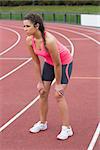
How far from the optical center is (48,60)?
644cm

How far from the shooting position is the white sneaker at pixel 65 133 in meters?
6.52

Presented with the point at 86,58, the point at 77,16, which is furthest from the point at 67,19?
the point at 86,58

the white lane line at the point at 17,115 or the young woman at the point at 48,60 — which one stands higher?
the young woman at the point at 48,60

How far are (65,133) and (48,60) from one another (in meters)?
1.09

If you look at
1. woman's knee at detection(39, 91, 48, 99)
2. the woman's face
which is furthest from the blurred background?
the woman's face

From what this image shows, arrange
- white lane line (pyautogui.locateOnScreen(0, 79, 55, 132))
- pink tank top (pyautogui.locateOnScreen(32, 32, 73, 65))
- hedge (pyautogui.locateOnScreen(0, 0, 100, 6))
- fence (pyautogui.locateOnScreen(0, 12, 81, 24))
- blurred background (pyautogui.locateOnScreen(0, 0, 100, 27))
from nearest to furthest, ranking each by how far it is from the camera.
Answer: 1. pink tank top (pyautogui.locateOnScreen(32, 32, 73, 65))
2. white lane line (pyautogui.locateOnScreen(0, 79, 55, 132))
3. fence (pyautogui.locateOnScreen(0, 12, 81, 24))
4. blurred background (pyautogui.locateOnScreen(0, 0, 100, 27))
5. hedge (pyautogui.locateOnScreen(0, 0, 100, 6))

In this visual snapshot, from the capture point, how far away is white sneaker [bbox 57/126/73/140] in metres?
6.52

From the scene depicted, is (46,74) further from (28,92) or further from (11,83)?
(11,83)

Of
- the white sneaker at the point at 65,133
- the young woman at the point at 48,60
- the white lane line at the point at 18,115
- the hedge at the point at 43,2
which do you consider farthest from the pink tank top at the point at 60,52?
the hedge at the point at 43,2

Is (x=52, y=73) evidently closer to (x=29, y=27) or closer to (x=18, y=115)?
(x=29, y=27)

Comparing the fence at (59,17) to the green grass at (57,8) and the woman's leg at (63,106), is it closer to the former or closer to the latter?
the green grass at (57,8)

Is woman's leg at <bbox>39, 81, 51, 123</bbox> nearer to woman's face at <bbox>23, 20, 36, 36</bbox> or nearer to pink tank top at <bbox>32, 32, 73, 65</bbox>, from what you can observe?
pink tank top at <bbox>32, 32, 73, 65</bbox>

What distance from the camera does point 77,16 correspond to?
111 feet

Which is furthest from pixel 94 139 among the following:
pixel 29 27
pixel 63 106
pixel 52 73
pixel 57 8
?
pixel 57 8
